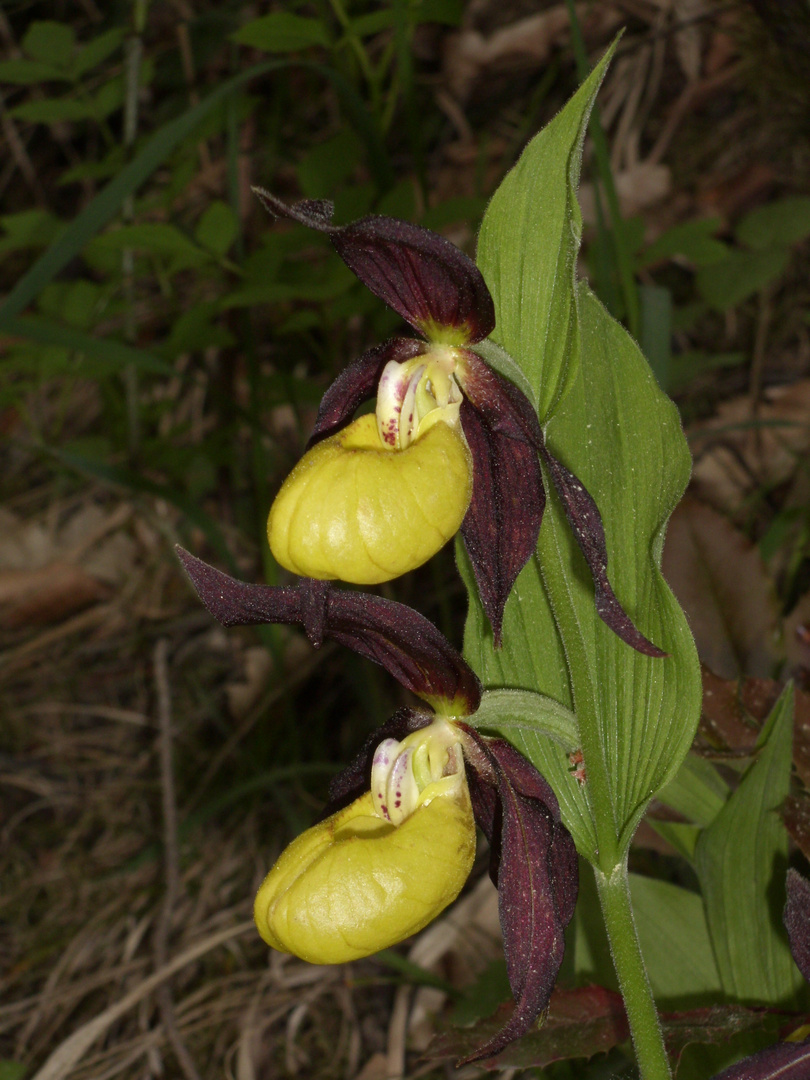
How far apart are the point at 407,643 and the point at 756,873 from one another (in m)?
0.57

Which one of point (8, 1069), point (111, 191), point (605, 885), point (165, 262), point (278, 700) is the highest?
point (111, 191)

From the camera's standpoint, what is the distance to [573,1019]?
120 centimetres

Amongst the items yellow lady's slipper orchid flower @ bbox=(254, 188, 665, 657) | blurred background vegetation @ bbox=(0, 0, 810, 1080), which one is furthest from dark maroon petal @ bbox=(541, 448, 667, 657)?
blurred background vegetation @ bbox=(0, 0, 810, 1080)

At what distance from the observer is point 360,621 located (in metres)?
1.12

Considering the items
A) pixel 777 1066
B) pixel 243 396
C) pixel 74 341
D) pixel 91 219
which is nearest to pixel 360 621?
pixel 777 1066

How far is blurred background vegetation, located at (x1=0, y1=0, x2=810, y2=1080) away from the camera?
6.20 feet

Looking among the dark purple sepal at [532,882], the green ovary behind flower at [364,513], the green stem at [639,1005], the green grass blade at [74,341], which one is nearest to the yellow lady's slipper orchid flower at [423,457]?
the green ovary behind flower at [364,513]

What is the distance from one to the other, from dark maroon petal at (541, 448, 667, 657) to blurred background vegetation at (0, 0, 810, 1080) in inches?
33.4

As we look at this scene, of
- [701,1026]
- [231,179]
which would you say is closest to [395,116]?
[231,179]

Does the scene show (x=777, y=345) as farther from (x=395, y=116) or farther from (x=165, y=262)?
(x=165, y=262)

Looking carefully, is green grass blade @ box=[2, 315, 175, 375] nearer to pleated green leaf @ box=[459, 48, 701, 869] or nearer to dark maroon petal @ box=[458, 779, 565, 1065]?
pleated green leaf @ box=[459, 48, 701, 869]

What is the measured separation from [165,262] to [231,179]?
21.6 inches

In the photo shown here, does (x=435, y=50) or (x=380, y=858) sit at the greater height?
(x=435, y=50)

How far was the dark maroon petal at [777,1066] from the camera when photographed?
95cm
